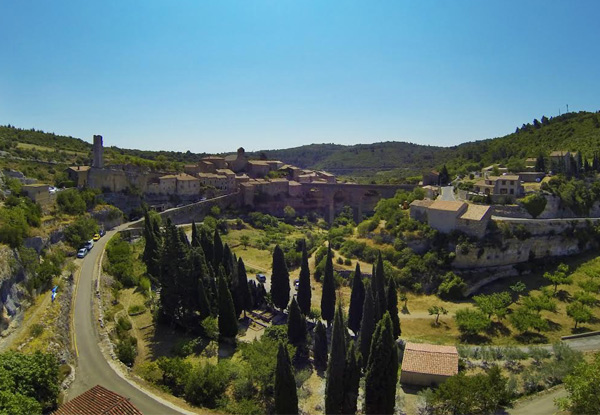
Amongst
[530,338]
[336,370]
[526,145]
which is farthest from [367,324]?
[526,145]

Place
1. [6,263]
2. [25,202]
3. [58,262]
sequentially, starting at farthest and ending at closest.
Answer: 1. [25,202]
2. [58,262]
3. [6,263]

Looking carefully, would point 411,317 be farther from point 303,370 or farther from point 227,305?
point 227,305

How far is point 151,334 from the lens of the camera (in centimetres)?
2719

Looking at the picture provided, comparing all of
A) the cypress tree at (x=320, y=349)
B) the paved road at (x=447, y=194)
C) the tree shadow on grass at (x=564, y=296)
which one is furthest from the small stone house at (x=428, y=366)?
the paved road at (x=447, y=194)

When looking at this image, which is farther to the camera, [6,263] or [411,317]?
[411,317]

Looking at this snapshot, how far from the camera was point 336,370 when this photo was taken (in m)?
18.2

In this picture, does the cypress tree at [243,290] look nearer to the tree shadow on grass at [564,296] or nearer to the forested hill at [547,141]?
the tree shadow on grass at [564,296]

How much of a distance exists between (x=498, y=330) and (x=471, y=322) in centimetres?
347

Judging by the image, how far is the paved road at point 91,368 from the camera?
1781cm

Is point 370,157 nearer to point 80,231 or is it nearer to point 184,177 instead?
point 184,177

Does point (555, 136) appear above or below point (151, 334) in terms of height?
above

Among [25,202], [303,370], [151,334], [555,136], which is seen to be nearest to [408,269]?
[303,370]

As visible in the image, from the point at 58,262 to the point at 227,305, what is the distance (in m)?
15.5

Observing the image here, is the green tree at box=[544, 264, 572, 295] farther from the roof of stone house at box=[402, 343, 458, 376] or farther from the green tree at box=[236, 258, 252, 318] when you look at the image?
the green tree at box=[236, 258, 252, 318]
